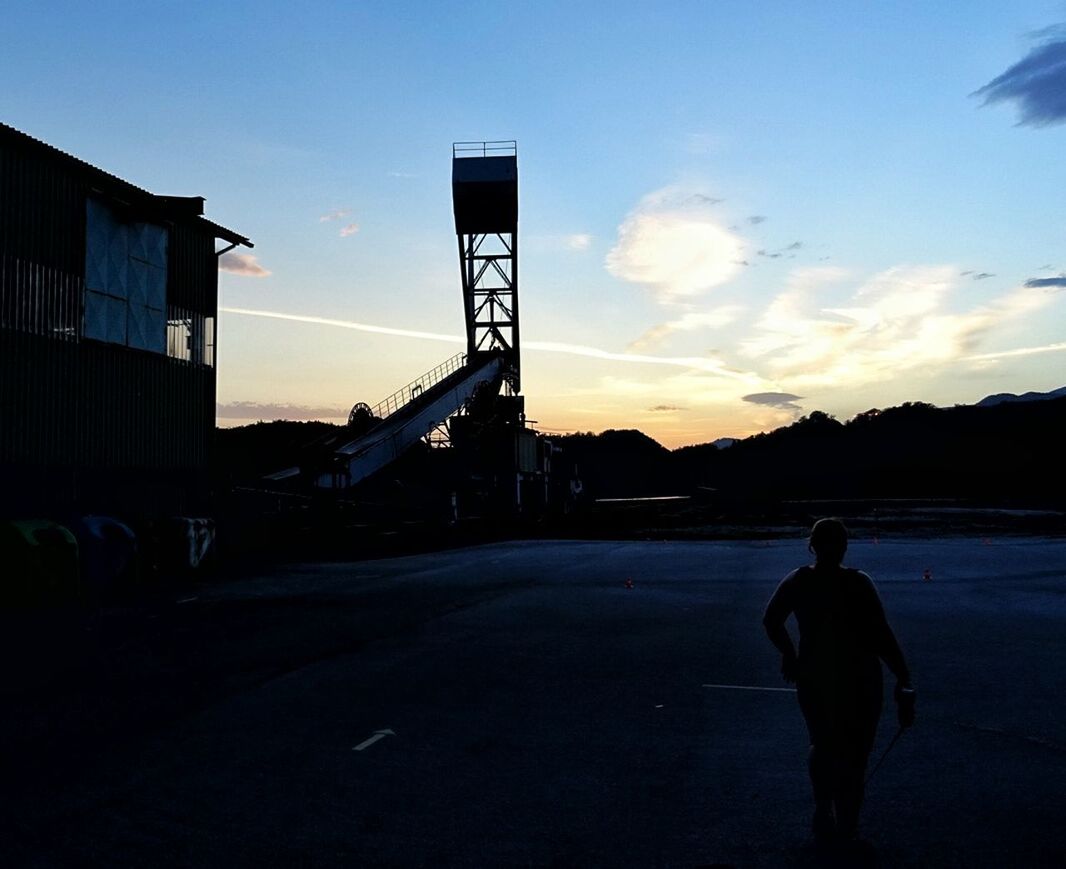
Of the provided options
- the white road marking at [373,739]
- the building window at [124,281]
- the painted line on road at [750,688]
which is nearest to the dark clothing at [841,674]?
the white road marking at [373,739]

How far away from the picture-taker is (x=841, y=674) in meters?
5.05

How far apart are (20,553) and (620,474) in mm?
163381

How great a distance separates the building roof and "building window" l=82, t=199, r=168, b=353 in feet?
1.54

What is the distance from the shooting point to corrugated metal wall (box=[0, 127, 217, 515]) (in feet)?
66.8

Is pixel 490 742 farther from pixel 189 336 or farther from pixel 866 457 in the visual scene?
pixel 866 457

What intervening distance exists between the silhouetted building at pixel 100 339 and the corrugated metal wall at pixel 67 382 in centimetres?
3

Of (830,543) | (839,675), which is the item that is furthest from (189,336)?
(839,675)

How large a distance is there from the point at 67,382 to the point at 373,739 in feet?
56.6

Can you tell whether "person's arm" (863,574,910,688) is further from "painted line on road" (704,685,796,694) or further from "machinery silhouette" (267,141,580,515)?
"machinery silhouette" (267,141,580,515)

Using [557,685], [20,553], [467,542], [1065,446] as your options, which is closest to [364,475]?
[467,542]

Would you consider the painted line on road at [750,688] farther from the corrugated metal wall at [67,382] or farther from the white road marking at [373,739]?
the corrugated metal wall at [67,382]

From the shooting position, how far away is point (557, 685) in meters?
9.54

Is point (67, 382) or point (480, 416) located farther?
point (480, 416)

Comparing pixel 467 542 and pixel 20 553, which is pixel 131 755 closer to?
pixel 20 553
